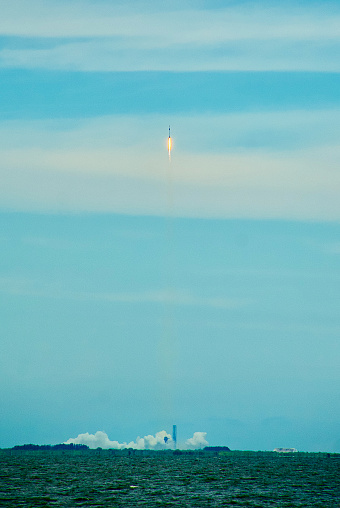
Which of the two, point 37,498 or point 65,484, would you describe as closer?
point 37,498

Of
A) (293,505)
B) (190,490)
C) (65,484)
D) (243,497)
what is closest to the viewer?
(293,505)

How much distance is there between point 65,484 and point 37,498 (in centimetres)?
3953

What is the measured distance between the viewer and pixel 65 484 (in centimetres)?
16638

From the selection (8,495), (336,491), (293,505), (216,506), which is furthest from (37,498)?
(336,491)

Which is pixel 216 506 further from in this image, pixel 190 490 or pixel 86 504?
pixel 190 490

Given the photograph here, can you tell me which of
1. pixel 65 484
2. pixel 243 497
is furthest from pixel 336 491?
pixel 65 484

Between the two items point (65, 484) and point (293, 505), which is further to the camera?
point (65, 484)

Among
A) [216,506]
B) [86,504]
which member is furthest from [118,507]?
[216,506]

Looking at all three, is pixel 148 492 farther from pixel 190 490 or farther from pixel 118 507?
pixel 118 507

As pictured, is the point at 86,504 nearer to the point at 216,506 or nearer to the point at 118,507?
the point at 118,507

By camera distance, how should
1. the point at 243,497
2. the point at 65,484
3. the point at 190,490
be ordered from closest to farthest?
the point at 243,497, the point at 190,490, the point at 65,484

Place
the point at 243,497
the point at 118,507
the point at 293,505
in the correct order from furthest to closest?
the point at 243,497 → the point at 293,505 → the point at 118,507

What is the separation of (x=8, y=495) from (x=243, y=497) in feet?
133

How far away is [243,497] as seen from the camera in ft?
453
